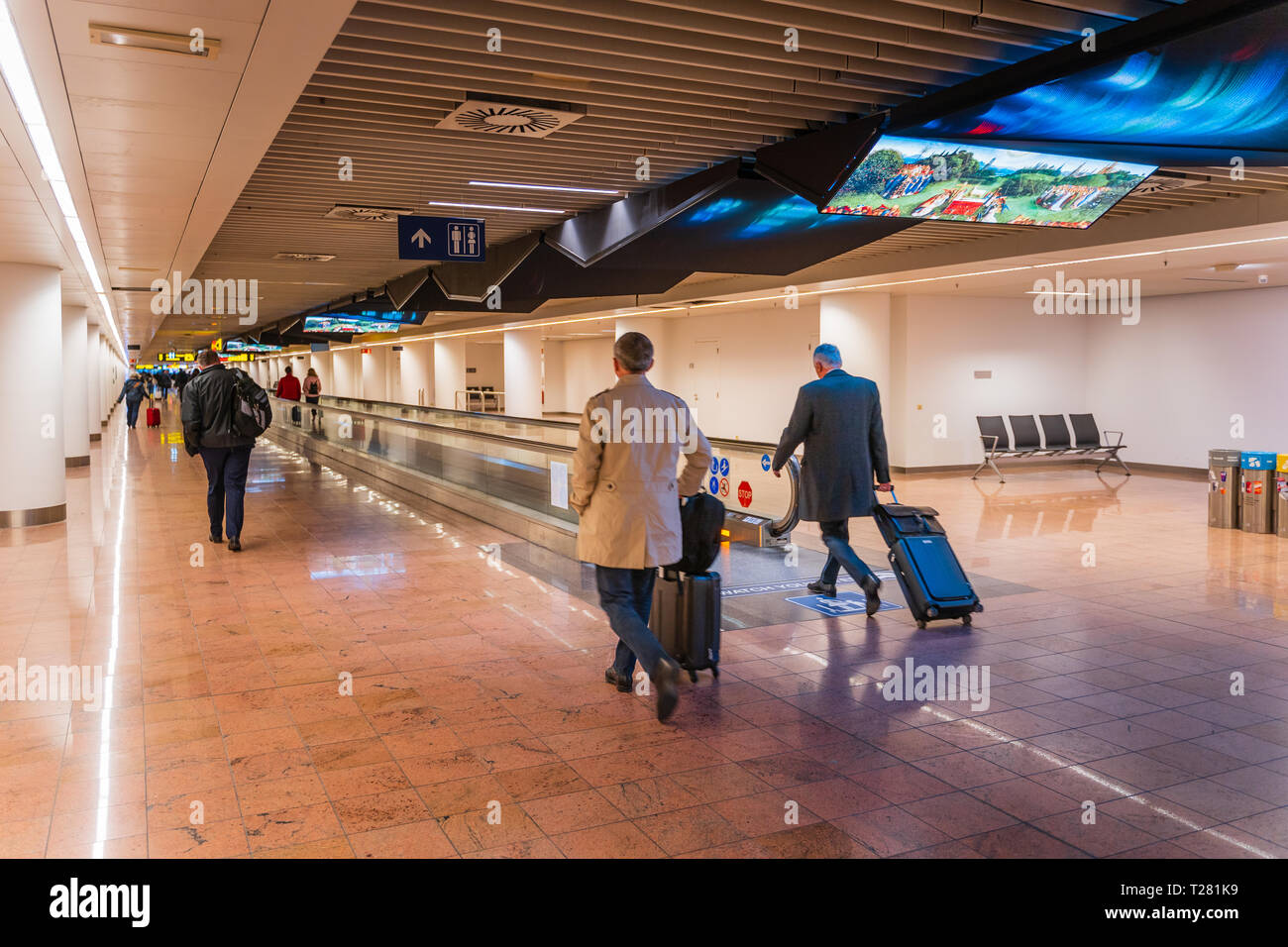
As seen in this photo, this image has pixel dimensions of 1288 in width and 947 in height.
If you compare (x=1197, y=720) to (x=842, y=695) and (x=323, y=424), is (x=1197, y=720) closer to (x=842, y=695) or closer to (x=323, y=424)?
(x=842, y=695)

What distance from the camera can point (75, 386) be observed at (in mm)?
17625

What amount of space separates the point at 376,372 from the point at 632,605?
39.5 meters

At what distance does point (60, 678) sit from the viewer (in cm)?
544

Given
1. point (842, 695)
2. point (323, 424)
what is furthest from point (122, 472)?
point (842, 695)

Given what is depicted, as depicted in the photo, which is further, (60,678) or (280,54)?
(60,678)

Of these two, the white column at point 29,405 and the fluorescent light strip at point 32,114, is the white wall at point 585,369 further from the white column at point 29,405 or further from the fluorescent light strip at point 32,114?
the fluorescent light strip at point 32,114

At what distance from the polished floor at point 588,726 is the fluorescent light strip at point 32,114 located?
10.6ft

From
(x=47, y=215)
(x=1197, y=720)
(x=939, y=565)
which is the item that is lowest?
(x=1197, y=720)

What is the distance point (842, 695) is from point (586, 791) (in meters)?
1.81

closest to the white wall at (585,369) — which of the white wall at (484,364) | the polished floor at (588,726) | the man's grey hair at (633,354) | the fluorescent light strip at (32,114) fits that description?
the white wall at (484,364)

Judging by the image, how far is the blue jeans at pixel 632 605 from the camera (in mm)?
4738

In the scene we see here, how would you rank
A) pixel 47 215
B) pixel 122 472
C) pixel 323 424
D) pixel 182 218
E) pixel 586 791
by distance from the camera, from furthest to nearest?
pixel 323 424
pixel 122 472
pixel 182 218
pixel 47 215
pixel 586 791

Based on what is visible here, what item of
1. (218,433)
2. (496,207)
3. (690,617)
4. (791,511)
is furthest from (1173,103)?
(218,433)

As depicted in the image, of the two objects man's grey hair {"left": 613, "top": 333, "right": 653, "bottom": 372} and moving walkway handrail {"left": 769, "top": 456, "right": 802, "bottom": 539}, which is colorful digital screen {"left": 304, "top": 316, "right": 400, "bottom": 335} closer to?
moving walkway handrail {"left": 769, "top": 456, "right": 802, "bottom": 539}
